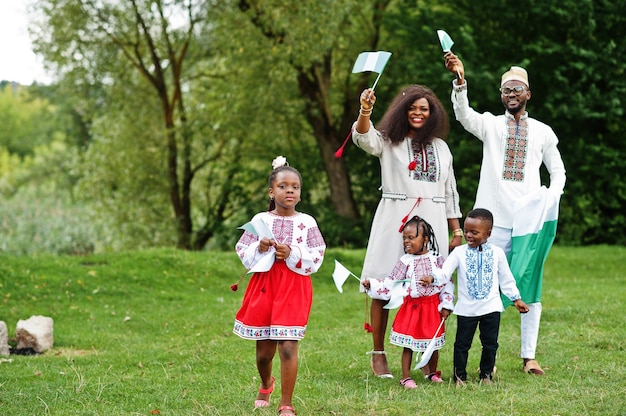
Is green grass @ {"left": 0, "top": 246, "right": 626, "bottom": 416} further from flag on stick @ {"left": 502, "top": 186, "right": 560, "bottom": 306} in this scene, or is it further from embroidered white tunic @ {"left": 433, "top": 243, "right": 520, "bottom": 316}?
flag on stick @ {"left": 502, "top": 186, "right": 560, "bottom": 306}

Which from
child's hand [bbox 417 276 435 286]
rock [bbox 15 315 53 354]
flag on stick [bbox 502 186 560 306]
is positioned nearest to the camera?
child's hand [bbox 417 276 435 286]

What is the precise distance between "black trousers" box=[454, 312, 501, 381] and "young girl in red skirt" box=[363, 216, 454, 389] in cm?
14

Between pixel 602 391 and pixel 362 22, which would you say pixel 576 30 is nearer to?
pixel 362 22

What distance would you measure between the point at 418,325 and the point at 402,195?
3.33 feet

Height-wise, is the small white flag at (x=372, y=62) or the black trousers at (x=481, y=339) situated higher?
the small white flag at (x=372, y=62)

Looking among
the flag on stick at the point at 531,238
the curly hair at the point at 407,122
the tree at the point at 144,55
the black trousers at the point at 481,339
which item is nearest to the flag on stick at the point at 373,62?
the curly hair at the point at 407,122

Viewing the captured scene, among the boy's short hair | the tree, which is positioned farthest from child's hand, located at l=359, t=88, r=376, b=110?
the tree


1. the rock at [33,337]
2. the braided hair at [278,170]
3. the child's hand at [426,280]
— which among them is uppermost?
the braided hair at [278,170]

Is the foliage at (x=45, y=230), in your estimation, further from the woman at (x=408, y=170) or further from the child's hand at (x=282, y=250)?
the child's hand at (x=282, y=250)

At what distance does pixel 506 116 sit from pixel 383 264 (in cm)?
156

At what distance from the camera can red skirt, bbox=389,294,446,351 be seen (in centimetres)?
627

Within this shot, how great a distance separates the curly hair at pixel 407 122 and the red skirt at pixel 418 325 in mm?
1206

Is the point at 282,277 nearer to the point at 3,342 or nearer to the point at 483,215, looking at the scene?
the point at 483,215

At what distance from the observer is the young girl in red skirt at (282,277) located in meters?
5.30
